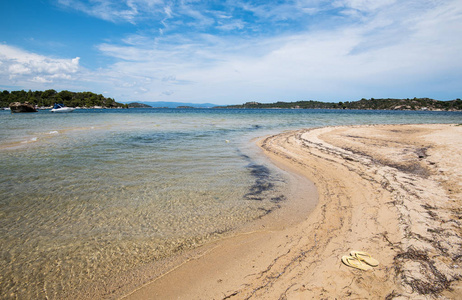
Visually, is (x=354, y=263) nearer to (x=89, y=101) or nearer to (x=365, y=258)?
(x=365, y=258)

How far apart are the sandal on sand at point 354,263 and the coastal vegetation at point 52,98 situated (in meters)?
143

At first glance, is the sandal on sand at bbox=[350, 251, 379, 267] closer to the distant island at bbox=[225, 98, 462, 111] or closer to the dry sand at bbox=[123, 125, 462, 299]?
the dry sand at bbox=[123, 125, 462, 299]

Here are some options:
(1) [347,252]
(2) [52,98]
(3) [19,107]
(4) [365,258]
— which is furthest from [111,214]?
(2) [52,98]

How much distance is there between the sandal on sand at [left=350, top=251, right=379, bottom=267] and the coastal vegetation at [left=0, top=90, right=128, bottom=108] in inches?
5618

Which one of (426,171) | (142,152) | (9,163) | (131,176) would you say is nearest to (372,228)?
(426,171)

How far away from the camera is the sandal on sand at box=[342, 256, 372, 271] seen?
352 cm

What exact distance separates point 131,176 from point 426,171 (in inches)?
461

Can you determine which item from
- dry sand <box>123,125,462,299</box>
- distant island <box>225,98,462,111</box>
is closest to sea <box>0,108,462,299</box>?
dry sand <box>123,125,462,299</box>

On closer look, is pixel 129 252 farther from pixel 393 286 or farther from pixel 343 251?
pixel 393 286

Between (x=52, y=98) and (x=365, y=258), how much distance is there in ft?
531

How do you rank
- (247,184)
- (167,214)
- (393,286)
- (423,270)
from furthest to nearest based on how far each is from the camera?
(247,184) < (167,214) < (423,270) < (393,286)

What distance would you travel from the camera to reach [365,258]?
12.2 ft

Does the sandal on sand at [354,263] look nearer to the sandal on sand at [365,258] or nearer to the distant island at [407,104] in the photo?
the sandal on sand at [365,258]

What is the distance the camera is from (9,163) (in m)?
9.57
